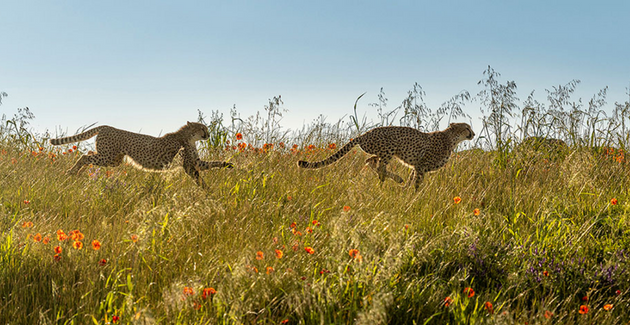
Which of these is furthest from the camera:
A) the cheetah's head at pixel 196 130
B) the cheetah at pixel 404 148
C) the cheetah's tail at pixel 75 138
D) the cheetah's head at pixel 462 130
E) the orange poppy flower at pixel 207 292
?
the cheetah's tail at pixel 75 138

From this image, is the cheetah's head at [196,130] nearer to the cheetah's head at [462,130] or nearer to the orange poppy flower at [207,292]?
the cheetah's head at [462,130]

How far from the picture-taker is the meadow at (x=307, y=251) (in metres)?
2.27

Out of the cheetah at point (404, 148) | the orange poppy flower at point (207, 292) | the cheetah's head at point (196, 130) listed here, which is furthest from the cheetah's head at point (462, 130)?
the orange poppy flower at point (207, 292)

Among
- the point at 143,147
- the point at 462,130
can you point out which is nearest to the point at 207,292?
the point at 143,147

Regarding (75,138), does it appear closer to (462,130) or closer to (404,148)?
(404,148)

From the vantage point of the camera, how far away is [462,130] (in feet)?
19.5

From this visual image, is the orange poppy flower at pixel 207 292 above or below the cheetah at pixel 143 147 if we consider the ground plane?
below

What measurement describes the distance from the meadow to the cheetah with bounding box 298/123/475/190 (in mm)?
237

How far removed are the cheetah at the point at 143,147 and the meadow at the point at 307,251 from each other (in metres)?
0.28

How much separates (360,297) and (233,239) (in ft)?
4.04

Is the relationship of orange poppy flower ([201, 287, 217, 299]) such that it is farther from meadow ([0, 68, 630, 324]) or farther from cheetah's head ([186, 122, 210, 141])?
cheetah's head ([186, 122, 210, 141])

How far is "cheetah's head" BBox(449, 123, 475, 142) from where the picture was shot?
5910mm

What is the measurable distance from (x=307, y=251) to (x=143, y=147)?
3871mm

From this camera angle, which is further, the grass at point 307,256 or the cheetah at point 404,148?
the cheetah at point 404,148
